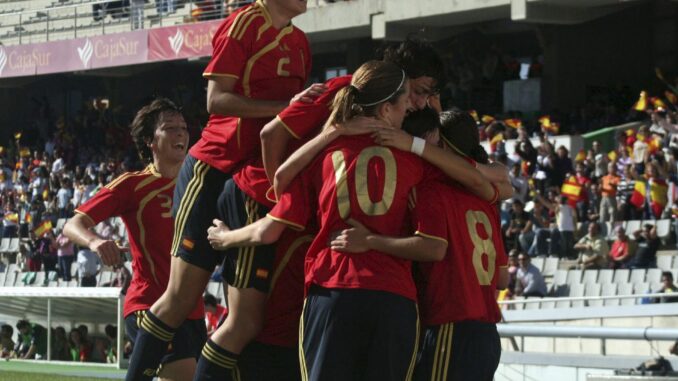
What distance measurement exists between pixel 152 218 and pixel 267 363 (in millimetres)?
1859

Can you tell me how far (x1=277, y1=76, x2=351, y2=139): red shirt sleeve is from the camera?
5.55 m

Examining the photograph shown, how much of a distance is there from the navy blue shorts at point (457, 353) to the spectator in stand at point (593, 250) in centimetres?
1198

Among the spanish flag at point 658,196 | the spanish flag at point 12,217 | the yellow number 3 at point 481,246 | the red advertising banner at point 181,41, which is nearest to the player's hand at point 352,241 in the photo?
the yellow number 3 at point 481,246

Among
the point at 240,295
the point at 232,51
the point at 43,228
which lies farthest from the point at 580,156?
the point at 240,295

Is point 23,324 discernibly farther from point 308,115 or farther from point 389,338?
point 389,338

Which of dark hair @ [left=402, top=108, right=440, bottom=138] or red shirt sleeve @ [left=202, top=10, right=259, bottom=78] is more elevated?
red shirt sleeve @ [left=202, top=10, right=259, bottom=78]

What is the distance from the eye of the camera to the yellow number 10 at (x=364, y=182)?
201 inches

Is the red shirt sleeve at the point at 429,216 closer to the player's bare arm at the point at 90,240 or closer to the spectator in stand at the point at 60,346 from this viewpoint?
the player's bare arm at the point at 90,240

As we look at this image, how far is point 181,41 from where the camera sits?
100ft

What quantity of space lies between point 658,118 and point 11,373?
1000 cm

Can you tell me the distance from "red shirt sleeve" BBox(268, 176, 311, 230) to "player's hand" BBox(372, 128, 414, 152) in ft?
1.18

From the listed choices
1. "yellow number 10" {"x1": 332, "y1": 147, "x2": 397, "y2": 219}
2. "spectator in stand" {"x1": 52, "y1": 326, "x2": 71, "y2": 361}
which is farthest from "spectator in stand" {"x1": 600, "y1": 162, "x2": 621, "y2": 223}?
"yellow number 10" {"x1": 332, "y1": 147, "x2": 397, "y2": 219}

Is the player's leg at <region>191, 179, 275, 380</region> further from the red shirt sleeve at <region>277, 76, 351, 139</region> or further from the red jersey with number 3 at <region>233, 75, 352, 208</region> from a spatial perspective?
the red shirt sleeve at <region>277, 76, 351, 139</region>

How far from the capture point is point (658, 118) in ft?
64.5
